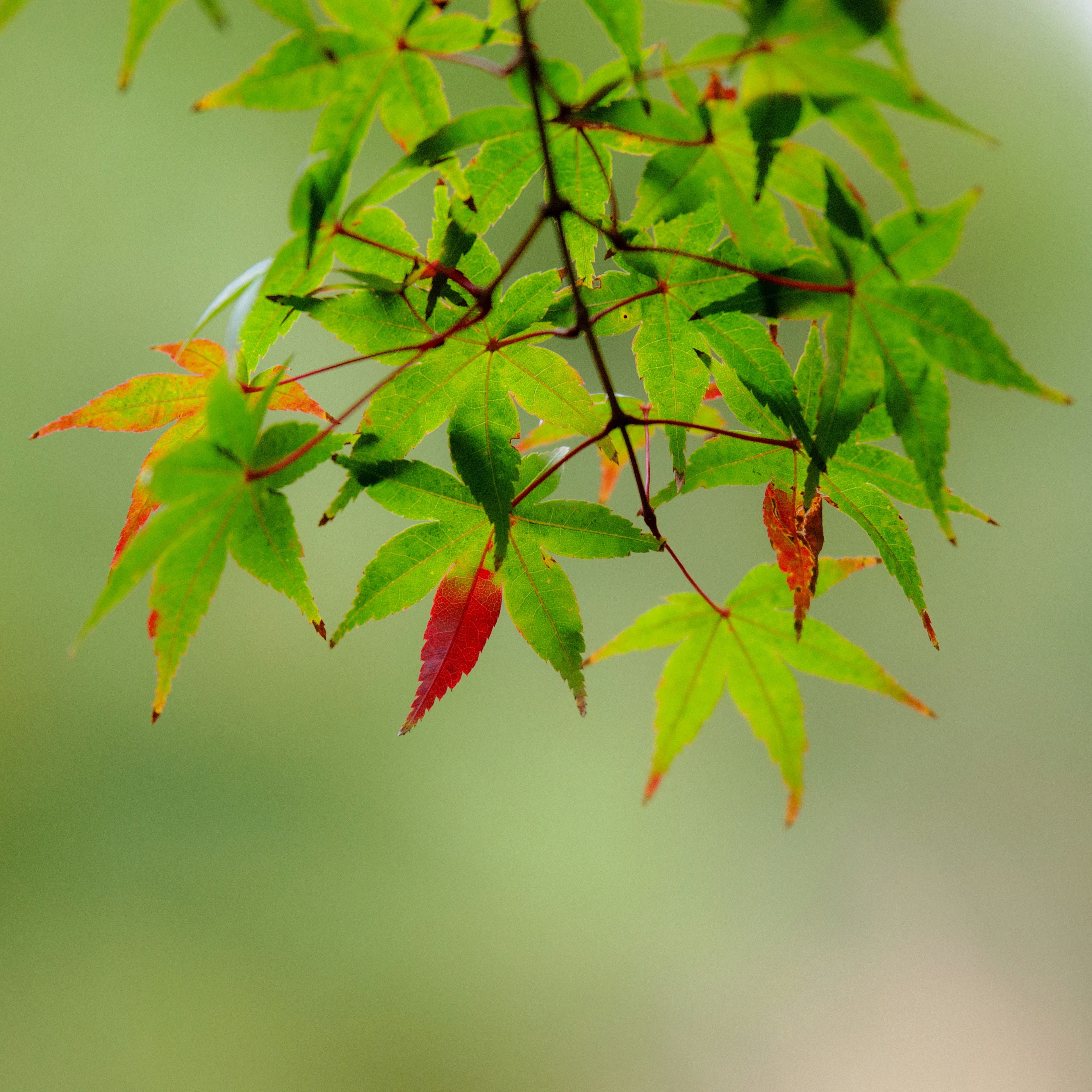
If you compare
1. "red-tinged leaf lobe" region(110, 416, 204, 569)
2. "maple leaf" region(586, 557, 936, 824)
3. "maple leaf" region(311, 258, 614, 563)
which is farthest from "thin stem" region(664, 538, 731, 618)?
"red-tinged leaf lobe" region(110, 416, 204, 569)

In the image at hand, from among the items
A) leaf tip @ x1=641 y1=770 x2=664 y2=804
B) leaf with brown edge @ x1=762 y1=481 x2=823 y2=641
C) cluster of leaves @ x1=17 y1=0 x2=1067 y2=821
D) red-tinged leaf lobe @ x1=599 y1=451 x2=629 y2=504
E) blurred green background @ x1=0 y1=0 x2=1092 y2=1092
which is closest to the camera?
cluster of leaves @ x1=17 y1=0 x2=1067 y2=821

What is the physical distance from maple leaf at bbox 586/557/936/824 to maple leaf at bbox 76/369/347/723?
249mm

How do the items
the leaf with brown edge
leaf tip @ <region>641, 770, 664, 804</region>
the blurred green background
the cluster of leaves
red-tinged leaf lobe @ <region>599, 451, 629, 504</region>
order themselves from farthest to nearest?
the blurred green background, red-tinged leaf lobe @ <region>599, 451, 629, 504</region>, leaf tip @ <region>641, 770, 664, 804</region>, the leaf with brown edge, the cluster of leaves

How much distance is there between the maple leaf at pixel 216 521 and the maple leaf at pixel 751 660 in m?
0.25

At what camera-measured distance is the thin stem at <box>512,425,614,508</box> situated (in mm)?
515

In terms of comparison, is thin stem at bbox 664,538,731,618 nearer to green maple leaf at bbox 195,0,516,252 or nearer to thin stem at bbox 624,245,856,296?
thin stem at bbox 624,245,856,296

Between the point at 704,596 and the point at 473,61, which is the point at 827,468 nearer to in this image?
the point at 704,596

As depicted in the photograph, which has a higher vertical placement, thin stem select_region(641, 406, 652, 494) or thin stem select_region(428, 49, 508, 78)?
thin stem select_region(428, 49, 508, 78)

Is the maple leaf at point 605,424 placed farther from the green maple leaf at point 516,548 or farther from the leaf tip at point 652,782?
the leaf tip at point 652,782

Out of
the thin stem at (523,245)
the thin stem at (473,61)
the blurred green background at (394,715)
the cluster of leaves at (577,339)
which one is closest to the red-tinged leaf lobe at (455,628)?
the cluster of leaves at (577,339)

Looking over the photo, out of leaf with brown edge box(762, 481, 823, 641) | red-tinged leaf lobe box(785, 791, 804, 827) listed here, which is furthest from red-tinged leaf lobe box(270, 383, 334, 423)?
red-tinged leaf lobe box(785, 791, 804, 827)

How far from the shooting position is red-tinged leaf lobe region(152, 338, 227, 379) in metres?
0.56

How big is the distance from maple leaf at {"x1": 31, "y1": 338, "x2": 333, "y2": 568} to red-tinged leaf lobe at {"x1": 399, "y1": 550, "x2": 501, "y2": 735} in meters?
0.16

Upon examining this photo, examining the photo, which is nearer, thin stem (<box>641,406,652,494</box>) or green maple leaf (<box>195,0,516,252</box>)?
green maple leaf (<box>195,0,516,252</box>)
